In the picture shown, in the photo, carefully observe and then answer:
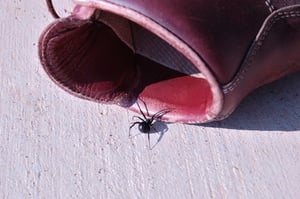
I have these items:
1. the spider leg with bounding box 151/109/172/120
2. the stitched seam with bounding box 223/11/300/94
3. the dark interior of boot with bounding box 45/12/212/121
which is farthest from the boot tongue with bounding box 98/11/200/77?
the stitched seam with bounding box 223/11/300/94

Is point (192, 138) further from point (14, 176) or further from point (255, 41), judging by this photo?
point (14, 176)

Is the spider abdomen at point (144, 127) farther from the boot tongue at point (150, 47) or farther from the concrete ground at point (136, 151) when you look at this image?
the boot tongue at point (150, 47)

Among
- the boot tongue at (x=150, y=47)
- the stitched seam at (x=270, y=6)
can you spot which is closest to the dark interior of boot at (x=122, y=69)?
the boot tongue at (x=150, y=47)

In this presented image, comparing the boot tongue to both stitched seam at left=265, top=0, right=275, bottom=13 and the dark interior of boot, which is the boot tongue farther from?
stitched seam at left=265, top=0, right=275, bottom=13

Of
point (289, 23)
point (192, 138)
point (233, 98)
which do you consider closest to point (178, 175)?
point (192, 138)

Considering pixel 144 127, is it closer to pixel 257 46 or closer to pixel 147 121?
pixel 147 121

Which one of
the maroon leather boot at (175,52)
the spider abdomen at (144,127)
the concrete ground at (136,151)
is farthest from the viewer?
the spider abdomen at (144,127)

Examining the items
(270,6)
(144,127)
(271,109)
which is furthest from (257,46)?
(144,127)
